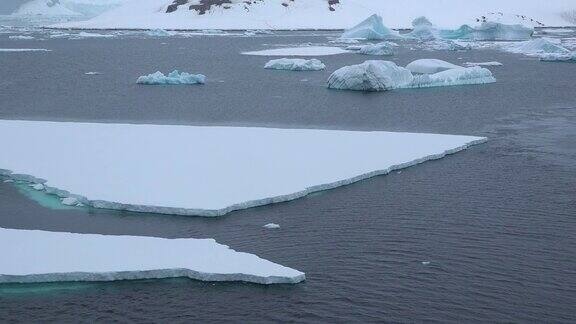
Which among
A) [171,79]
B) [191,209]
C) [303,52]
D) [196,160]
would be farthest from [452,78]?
[191,209]

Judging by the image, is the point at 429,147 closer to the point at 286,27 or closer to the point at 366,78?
the point at 366,78

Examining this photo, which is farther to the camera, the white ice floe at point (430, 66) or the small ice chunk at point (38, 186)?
the white ice floe at point (430, 66)

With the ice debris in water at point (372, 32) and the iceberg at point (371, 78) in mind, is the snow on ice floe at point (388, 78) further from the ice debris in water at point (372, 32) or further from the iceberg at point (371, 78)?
the ice debris in water at point (372, 32)

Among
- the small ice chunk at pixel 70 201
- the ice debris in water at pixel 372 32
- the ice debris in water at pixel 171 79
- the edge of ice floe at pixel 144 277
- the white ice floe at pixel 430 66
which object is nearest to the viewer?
the edge of ice floe at pixel 144 277

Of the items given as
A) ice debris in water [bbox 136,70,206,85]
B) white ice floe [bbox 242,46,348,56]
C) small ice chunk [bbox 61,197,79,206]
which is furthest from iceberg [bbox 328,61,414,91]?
small ice chunk [bbox 61,197,79,206]

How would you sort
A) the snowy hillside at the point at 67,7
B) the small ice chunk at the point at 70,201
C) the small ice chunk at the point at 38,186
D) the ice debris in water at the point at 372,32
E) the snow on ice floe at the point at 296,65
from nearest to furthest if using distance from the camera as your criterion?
the small ice chunk at the point at 70,201, the small ice chunk at the point at 38,186, the snow on ice floe at the point at 296,65, the ice debris in water at the point at 372,32, the snowy hillside at the point at 67,7

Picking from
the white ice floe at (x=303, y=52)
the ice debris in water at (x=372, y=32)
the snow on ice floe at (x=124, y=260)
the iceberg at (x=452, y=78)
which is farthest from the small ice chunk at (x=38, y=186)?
the ice debris in water at (x=372, y=32)

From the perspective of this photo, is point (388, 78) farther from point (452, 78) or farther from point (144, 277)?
point (144, 277)
